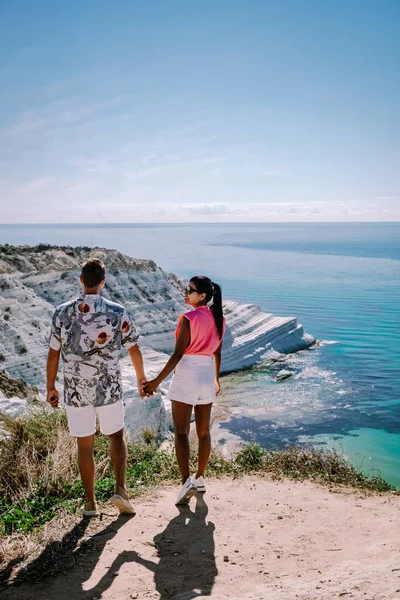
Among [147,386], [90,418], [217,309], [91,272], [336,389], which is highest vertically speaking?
[91,272]

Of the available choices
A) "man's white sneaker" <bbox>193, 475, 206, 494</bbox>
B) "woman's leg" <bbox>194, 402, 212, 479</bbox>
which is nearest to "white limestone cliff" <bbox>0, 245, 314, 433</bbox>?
"man's white sneaker" <bbox>193, 475, 206, 494</bbox>

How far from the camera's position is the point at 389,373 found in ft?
73.0

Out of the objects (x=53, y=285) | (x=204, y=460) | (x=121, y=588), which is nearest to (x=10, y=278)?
(x=53, y=285)

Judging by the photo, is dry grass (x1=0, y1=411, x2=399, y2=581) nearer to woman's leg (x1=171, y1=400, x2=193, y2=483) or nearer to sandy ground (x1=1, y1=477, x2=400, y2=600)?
sandy ground (x1=1, y1=477, x2=400, y2=600)

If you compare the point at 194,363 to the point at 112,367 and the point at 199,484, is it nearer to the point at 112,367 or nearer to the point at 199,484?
the point at 112,367

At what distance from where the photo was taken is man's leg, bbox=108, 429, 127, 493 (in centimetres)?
454

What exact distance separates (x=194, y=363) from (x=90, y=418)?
103 cm

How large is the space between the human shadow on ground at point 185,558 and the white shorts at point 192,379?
41.4 inches

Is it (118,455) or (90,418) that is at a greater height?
(90,418)

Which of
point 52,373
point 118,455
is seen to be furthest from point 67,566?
point 52,373

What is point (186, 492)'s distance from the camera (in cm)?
484

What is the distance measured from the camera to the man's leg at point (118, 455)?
4.54 meters

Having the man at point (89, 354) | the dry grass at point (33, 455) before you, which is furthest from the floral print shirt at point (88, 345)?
the dry grass at point (33, 455)

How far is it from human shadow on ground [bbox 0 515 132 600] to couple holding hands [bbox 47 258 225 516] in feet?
1.32
